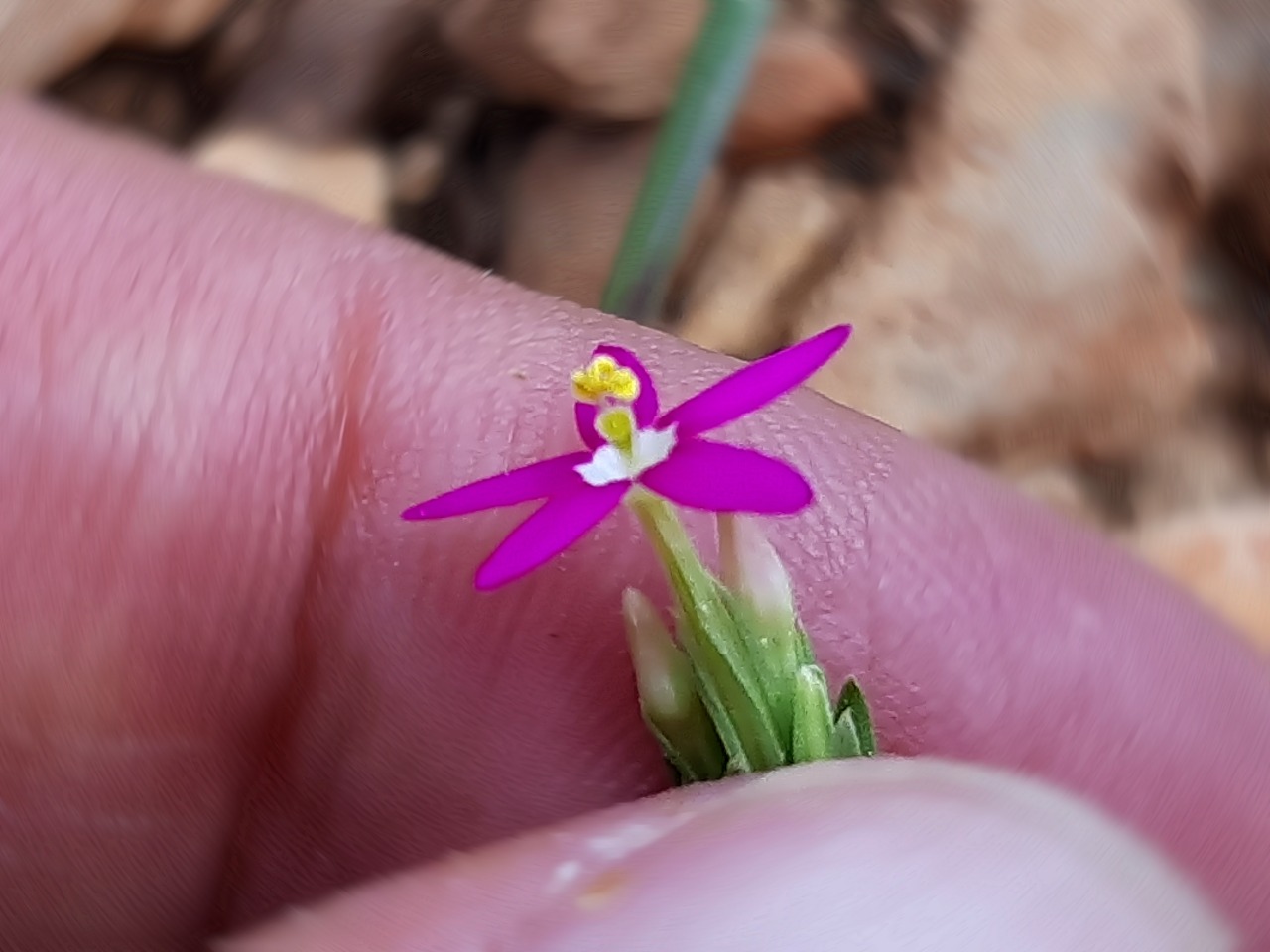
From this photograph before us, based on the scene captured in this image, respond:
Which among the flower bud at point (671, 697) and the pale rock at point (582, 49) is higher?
the pale rock at point (582, 49)

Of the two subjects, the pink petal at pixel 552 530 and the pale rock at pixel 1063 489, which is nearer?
the pink petal at pixel 552 530

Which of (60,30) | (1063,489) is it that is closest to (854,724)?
(1063,489)

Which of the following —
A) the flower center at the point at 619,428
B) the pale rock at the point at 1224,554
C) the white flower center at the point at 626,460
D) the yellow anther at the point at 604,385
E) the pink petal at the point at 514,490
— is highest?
the yellow anther at the point at 604,385

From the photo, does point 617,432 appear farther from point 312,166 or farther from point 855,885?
point 312,166

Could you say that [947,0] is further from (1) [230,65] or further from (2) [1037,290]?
(1) [230,65]

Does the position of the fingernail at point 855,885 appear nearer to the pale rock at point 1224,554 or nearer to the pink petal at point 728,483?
the pink petal at point 728,483

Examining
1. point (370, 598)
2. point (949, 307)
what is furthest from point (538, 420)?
point (949, 307)

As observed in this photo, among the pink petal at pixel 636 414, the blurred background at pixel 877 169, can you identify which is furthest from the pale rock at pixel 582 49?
the pink petal at pixel 636 414
